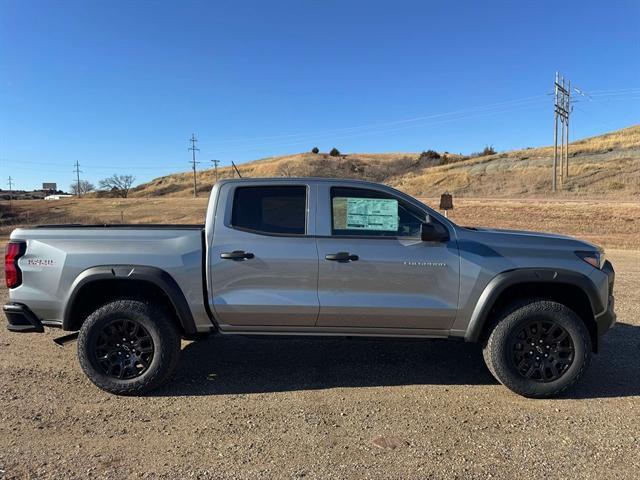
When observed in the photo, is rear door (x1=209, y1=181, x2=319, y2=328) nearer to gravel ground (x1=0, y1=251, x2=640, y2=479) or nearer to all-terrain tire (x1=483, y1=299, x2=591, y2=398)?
gravel ground (x1=0, y1=251, x2=640, y2=479)

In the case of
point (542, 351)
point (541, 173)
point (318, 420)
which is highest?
point (541, 173)

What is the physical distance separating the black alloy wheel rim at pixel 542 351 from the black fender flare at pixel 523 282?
348 mm

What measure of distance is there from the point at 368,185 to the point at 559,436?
244 cm

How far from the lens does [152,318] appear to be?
4383 millimetres

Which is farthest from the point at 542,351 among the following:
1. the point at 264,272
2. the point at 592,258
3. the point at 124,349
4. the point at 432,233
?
the point at 124,349

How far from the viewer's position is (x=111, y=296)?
4660 millimetres

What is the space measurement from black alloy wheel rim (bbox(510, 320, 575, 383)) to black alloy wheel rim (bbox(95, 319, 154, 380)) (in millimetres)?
3133

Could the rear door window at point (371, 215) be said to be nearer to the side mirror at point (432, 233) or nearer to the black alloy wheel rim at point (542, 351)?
the side mirror at point (432, 233)

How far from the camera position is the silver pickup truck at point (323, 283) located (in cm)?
430

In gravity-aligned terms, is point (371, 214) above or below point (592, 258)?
above

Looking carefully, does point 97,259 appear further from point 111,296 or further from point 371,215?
point 371,215

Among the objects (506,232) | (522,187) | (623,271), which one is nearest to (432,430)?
(506,232)

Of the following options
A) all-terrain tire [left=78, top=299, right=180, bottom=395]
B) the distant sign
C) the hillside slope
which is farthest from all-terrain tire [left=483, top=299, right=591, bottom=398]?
the hillside slope

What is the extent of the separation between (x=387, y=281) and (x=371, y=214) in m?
0.61
